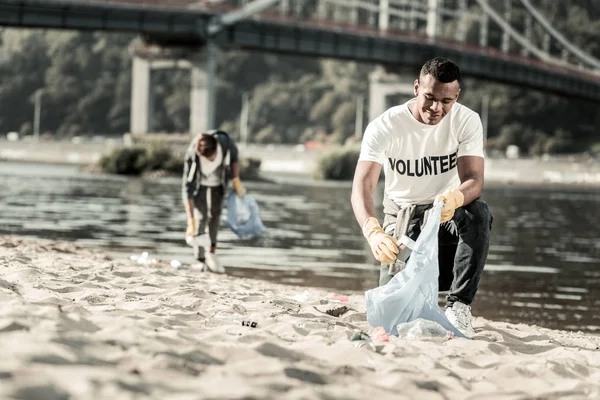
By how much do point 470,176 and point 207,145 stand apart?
4438 millimetres

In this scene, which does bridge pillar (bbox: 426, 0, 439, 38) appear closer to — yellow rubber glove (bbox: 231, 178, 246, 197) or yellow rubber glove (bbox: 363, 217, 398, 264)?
yellow rubber glove (bbox: 231, 178, 246, 197)

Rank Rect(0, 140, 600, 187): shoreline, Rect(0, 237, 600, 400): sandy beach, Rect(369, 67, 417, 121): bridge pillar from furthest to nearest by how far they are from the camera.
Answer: Rect(369, 67, 417, 121): bridge pillar
Rect(0, 140, 600, 187): shoreline
Rect(0, 237, 600, 400): sandy beach

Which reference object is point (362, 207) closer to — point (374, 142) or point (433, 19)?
point (374, 142)

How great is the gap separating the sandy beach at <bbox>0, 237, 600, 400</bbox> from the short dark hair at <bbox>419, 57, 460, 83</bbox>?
1.32m

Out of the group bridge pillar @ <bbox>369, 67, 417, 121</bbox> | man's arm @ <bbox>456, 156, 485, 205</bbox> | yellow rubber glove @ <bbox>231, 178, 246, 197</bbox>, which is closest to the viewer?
man's arm @ <bbox>456, 156, 485, 205</bbox>

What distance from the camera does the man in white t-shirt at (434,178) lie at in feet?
19.3

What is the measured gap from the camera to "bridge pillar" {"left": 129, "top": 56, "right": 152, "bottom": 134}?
5928cm

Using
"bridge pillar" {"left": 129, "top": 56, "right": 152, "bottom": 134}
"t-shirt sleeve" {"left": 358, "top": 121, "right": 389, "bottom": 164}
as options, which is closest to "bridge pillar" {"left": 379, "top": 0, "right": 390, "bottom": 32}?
"bridge pillar" {"left": 129, "top": 56, "right": 152, "bottom": 134}

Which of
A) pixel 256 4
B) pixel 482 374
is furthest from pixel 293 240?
pixel 256 4

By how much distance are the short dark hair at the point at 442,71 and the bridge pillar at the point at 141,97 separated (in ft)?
177

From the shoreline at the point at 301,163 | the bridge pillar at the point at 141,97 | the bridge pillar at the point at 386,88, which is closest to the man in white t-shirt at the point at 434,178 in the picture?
the shoreline at the point at 301,163

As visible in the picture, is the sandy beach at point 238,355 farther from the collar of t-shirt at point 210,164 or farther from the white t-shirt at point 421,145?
the collar of t-shirt at point 210,164

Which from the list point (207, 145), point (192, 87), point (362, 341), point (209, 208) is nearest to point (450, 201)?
point (362, 341)

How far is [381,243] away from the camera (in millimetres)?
5684
